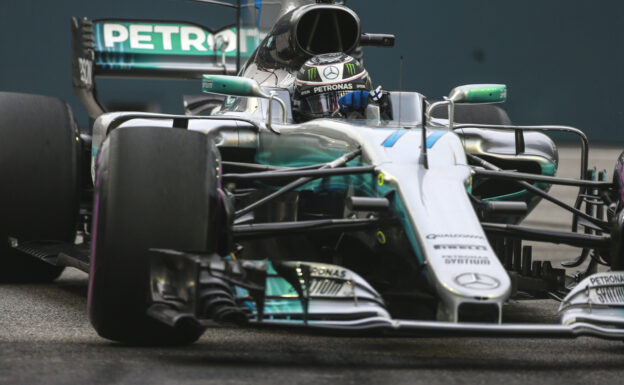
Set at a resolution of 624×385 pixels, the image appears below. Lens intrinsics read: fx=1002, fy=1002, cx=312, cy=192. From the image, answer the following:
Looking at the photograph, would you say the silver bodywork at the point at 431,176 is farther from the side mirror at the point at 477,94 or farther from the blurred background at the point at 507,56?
the blurred background at the point at 507,56

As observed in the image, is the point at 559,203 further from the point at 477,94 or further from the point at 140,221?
the point at 140,221

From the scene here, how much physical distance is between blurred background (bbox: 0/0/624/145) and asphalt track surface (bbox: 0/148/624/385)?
11.4 meters

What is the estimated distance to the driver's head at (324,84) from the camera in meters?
5.54

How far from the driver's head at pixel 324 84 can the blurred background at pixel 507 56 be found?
32.3 ft

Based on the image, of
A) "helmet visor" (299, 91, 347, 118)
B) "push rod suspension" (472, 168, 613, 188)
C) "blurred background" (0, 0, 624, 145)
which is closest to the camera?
"push rod suspension" (472, 168, 613, 188)

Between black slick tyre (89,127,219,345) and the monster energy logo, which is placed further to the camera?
the monster energy logo

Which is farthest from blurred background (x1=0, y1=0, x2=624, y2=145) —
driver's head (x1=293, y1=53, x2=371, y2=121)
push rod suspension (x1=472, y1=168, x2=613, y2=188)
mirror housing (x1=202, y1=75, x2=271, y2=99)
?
push rod suspension (x1=472, y1=168, x2=613, y2=188)

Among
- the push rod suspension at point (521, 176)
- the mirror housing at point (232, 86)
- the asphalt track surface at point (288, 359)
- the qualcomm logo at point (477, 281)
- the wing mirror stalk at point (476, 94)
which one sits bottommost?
the asphalt track surface at point (288, 359)

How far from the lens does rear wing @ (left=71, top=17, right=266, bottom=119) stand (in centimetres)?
892

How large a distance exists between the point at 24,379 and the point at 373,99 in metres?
2.83

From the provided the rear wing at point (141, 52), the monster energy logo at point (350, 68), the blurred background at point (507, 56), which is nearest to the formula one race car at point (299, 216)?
the monster energy logo at point (350, 68)

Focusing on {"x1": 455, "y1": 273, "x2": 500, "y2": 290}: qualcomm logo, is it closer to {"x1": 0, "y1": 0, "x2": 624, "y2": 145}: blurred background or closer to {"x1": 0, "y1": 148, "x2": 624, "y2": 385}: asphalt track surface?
{"x1": 0, "y1": 148, "x2": 624, "y2": 385}: asphalt track surface

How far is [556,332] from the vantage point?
11.0 feet

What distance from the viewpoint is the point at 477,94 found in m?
5.05
